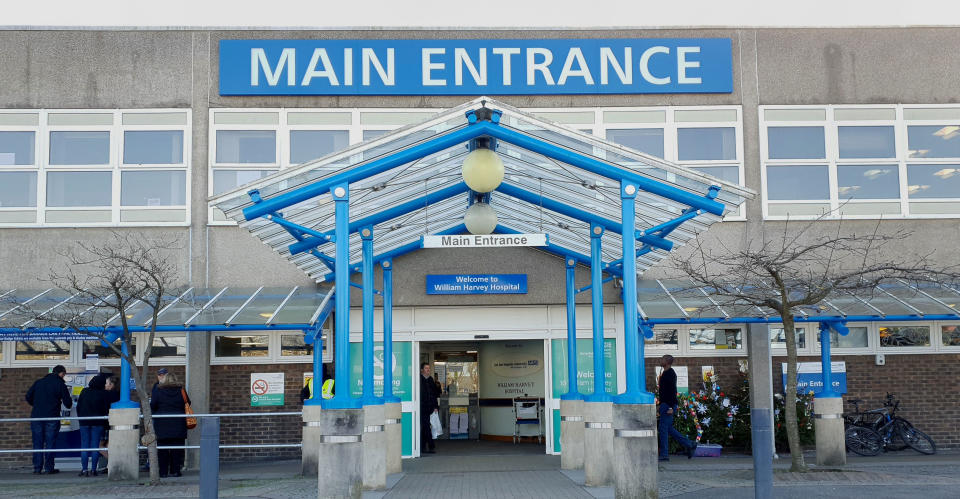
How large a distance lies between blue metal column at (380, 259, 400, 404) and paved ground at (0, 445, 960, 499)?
3.77 feet

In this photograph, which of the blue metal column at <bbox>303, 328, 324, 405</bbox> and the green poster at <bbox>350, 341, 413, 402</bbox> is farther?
the green poster at <bbox>350, 341, 413, 402</bbox>

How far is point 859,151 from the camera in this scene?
57.2ft

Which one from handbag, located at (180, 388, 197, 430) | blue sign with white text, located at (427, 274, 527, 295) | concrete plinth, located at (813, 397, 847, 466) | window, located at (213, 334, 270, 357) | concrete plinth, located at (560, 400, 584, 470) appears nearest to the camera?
concrete plinth, located at (560, 400, 584, 470)

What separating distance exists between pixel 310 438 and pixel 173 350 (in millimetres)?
4142

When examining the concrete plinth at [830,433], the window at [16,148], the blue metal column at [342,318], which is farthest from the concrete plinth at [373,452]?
the window at [16,148]

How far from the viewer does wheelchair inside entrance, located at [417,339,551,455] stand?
19578 mm

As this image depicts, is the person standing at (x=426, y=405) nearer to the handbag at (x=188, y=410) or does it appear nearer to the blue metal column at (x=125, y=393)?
the handbag at (x=188, y=410)

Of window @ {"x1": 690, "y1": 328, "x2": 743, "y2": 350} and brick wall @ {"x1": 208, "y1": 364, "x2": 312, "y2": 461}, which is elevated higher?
window @ {"x1": 690, "y1": 328, "x2": 743, "y2": 350}

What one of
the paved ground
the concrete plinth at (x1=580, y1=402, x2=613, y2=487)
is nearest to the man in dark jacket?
the paved ground

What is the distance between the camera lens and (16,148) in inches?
673

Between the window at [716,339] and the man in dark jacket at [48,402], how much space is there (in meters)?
10.2

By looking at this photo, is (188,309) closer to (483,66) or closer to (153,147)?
(153,147)

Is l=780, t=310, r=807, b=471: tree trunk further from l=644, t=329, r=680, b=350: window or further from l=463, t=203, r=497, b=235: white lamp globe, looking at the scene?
l=463, t=203, r=497, b=235: white lamp globe

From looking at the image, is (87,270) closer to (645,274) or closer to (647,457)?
(645,274)
